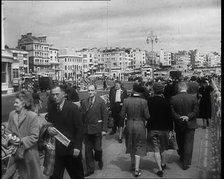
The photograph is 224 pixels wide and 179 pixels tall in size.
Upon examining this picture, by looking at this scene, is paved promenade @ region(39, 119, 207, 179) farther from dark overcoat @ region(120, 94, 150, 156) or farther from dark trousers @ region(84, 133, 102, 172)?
dark overcoat @ region(120, 94, 150, 156)

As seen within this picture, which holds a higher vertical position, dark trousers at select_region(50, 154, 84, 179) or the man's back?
the man's back

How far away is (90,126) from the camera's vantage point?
265 inches

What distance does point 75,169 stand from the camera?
5.09 metres

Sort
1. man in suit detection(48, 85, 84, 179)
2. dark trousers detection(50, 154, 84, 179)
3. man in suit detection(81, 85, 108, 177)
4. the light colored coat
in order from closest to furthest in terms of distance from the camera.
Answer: the light colored coat < man in suit detection(48, 85, 84, 179) < dark trousers detection(50, 154, 84, 179) < man in suit detection(81, 85, 108, 177)

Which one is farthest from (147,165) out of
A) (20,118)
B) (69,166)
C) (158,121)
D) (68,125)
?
(20,118)

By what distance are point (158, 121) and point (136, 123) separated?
1.34ft

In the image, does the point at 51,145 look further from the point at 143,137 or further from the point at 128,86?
the point at 128,86

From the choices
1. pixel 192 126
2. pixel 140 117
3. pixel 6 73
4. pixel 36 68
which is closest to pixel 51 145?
pixel 36 68

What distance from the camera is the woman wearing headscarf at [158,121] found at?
658cm

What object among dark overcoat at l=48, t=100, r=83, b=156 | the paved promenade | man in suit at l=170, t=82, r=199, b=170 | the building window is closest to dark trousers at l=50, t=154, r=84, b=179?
dark overcoat at l=48, t=100, r=83, b=156

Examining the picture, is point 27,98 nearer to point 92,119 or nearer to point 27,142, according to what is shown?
point 27,142

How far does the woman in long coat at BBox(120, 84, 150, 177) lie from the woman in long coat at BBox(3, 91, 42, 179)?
255cm

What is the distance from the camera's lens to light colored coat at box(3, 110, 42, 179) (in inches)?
152

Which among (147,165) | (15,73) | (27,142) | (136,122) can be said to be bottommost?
(147,165)
